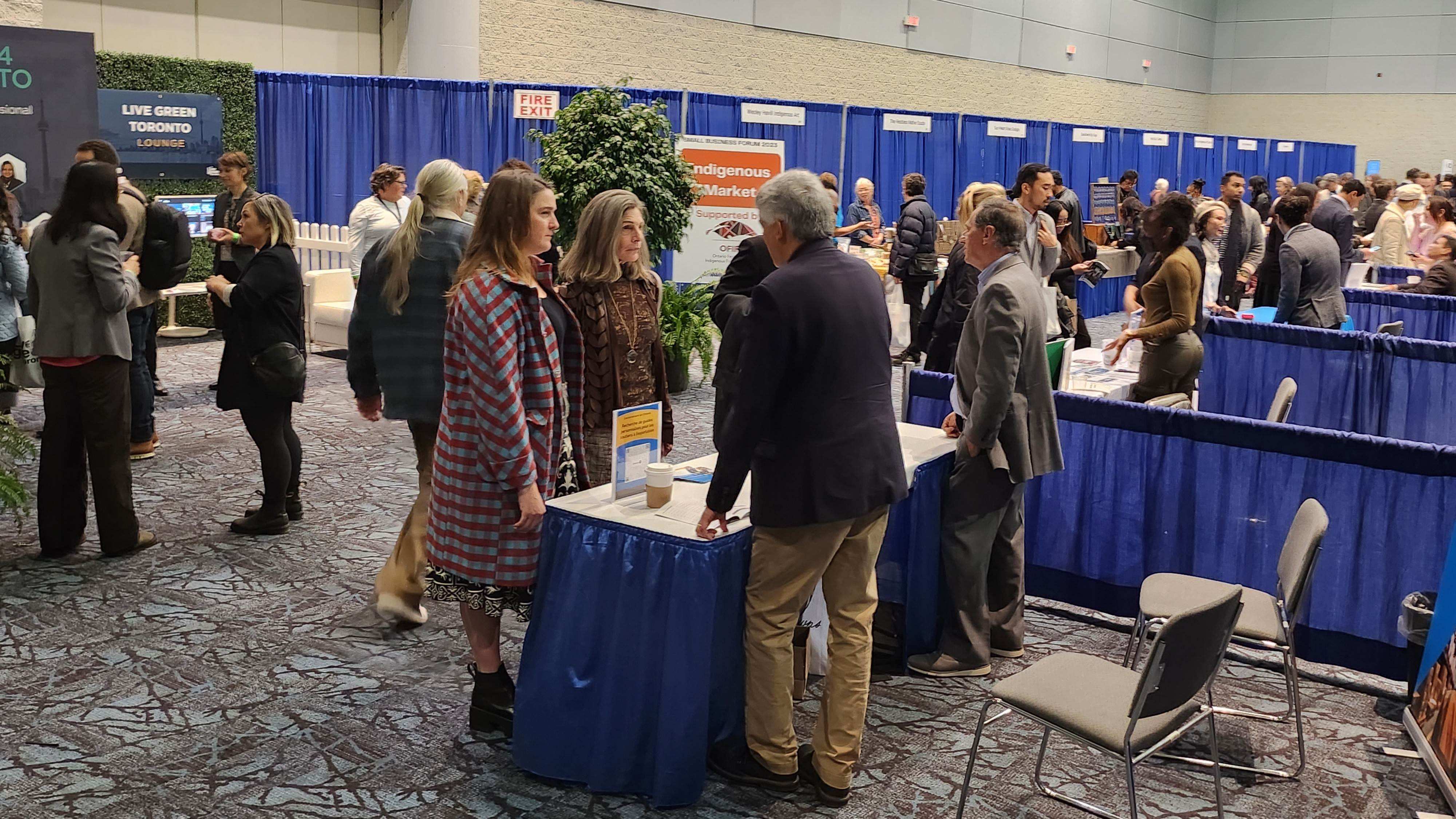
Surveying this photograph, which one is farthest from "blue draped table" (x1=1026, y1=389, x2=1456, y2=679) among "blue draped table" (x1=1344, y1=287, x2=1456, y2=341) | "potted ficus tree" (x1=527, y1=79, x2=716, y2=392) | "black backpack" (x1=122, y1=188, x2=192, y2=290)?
"blue draped table" (x1=1344, y1=287, x2=1456, y2=341)

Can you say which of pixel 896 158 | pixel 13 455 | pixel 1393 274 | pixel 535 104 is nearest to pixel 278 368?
pixel 13 455

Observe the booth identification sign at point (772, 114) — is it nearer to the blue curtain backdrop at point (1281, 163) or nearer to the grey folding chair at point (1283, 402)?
the grey folding chair at point (1283, 402)

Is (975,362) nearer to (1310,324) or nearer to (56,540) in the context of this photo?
(56,540)

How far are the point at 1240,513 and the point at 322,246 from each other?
7.55m

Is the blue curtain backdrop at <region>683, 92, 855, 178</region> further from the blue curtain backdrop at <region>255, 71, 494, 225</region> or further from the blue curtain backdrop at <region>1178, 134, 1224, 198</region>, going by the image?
the blue curtain backdrop at <region>1178, 134, 1224, 198</region>

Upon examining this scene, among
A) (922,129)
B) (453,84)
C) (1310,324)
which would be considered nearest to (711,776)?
(1310,324)

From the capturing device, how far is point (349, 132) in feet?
33.1

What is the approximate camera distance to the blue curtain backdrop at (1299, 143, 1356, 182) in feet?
70.3

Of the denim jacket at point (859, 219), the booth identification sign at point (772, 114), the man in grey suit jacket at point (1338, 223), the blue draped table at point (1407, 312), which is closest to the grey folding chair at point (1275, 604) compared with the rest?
the blue draped table at point (1407, 312)

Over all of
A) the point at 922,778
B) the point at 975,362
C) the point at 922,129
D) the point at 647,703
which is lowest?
the point at 922,778

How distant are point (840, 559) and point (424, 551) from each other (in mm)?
1665

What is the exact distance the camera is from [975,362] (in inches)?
152

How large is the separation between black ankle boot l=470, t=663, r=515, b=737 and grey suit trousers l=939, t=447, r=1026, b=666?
142 cm

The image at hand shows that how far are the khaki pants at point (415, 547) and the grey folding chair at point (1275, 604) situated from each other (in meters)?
2.22
